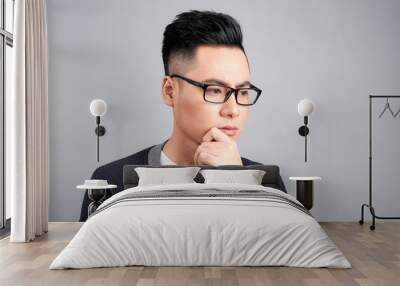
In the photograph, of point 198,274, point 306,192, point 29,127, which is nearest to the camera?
point 198,274

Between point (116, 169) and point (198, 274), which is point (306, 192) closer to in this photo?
point (116, 169)

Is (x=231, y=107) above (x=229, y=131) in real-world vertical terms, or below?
above

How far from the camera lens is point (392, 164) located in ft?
24.1

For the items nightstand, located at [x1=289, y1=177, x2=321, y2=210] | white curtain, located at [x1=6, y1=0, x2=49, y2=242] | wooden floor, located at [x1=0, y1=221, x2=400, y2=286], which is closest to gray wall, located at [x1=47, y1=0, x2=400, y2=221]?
nightstand, located at [x1=289, y1=177, x2=321, y2=210]

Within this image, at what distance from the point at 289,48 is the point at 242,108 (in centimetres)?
99

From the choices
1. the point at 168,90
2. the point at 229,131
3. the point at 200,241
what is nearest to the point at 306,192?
the point at 229,131

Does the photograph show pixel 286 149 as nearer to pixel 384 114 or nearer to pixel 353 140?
pixel 353 140

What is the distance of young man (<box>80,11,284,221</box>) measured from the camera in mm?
7000

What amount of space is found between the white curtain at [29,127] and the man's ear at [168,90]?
1.48 metres

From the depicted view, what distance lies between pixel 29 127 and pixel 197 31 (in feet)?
7.98

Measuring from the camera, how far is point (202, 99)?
6980 mm

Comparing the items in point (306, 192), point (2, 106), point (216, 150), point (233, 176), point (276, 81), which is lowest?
point (306, 192)

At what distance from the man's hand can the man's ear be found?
0.64m

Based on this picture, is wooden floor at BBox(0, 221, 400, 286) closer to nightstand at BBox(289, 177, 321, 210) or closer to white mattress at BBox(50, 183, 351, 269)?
white mattress at BBox(50, 183, 351, 269)
